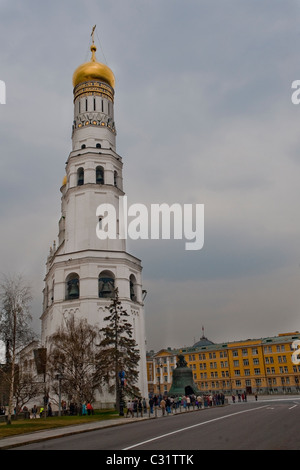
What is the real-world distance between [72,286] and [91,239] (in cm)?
556

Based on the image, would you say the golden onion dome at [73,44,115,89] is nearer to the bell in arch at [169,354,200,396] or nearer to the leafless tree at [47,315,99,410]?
the leafless tree at [47,315,99,410]

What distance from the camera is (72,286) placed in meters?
44.6

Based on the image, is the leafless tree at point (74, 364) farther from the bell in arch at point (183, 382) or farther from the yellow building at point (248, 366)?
the yellow building at point (248, 366)

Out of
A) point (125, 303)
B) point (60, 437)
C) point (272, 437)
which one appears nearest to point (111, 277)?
point (125, 303)

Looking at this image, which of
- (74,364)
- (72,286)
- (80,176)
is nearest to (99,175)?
(80,176)

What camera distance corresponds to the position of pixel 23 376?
3041 cm

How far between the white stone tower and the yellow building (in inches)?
1815

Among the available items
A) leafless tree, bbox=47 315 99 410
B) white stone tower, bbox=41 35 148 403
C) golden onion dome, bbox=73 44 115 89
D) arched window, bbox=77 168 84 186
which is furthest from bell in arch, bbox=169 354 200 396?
golden onion dome, bbox=73 44 115 89

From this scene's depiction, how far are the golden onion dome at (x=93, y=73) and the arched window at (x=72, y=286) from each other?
26302 mm

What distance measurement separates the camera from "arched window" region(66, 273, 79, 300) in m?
44.1

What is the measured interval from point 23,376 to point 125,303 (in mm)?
15355

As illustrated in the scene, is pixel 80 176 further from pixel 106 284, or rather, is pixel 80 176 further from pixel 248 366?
pixel 248 366
